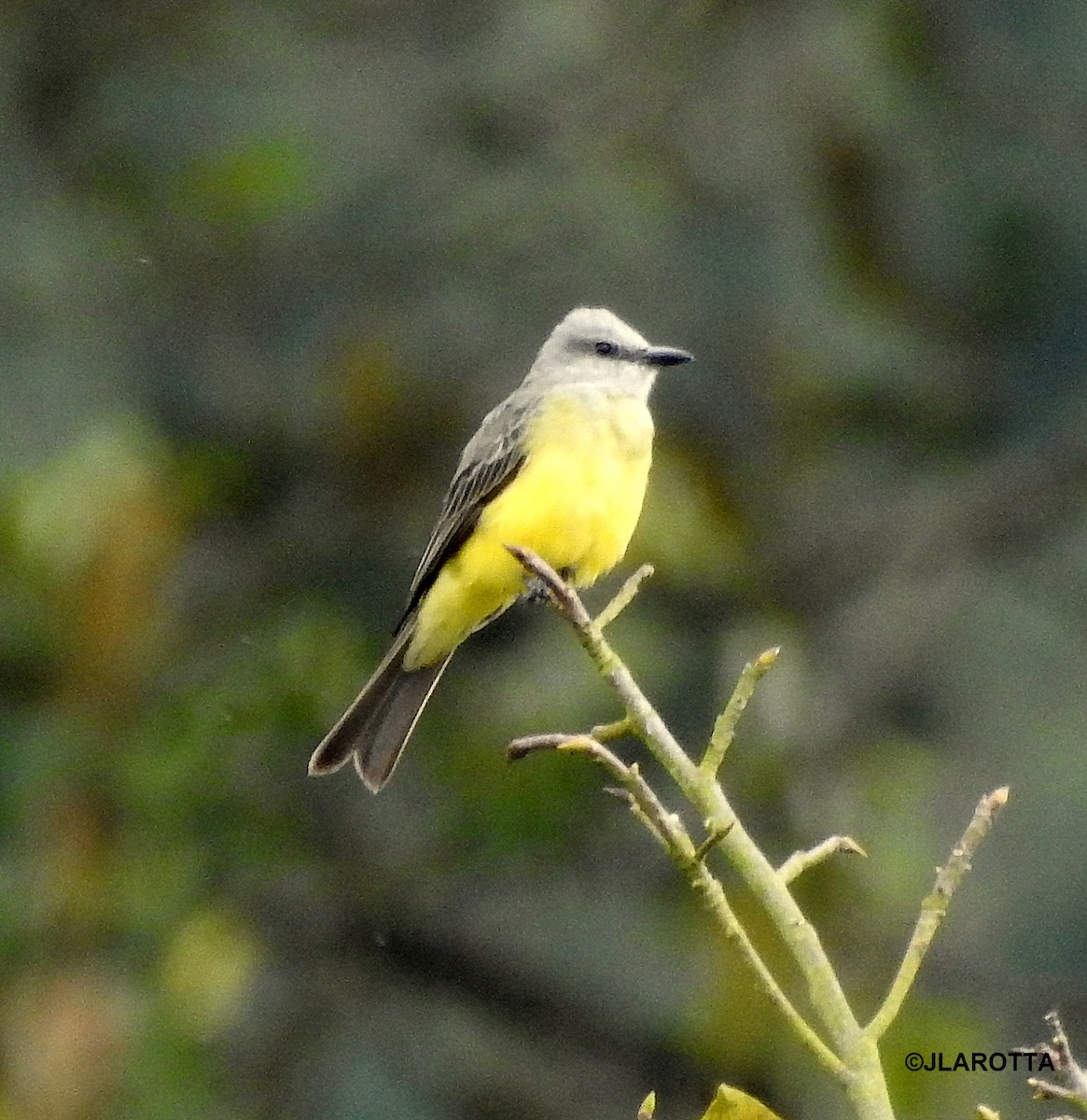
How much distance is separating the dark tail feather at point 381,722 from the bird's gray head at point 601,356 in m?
0.72

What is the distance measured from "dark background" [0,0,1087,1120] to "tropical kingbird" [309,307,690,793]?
2035 mm

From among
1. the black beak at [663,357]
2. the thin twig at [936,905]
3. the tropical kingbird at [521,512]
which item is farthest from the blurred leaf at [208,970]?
the thin twig at [936,905]

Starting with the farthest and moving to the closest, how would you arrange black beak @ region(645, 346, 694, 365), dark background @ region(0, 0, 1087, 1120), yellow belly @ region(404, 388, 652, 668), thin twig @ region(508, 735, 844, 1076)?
dark background @ region(0, 0, 1087, 1120) → black beak @ region(645, 346, 694, 365) → yellow belly @ region(404, 388, 652, 668) → thin twig @ region(508, 735, 844, 1076)

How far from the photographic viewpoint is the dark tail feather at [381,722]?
16.1 feet

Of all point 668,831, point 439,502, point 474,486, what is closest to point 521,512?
point 474,486

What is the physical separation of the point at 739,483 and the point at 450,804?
153 cm

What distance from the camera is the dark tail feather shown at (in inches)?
193

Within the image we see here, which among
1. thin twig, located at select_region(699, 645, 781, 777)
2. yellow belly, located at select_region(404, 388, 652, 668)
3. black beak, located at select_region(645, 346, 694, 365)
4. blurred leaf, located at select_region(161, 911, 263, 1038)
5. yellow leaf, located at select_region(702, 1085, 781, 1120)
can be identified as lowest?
yellow leaf, located at select_region(702, 1085, 781, 1120)

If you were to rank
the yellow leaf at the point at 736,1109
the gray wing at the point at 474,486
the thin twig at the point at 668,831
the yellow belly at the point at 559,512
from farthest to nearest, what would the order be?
the gray wing at the point at 474,486 < the yellow belly at the point at 559,512 < the thin twig at the point at 668,831 < the yellow leaf at the point at 736,1109

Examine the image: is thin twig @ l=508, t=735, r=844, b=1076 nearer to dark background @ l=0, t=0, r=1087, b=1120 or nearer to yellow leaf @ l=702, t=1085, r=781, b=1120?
yellow leaf @ l=702, t=1085, r=781, b=1120

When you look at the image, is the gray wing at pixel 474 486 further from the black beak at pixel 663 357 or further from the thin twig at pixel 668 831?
the thin twig at pixel 668 831

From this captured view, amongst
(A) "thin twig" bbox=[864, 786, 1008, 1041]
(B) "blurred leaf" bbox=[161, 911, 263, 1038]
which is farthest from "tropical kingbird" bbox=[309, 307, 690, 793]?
(B) "blurred leaf" bbox=[161, 911, 263, 1038]

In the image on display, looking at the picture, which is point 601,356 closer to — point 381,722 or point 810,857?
point 381,722

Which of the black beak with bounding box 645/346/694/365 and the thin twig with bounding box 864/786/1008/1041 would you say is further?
the black beak with bounding box 645/346/694/365
